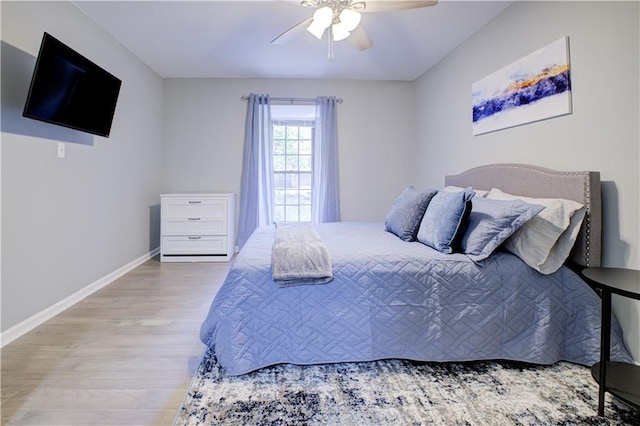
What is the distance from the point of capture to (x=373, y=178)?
15.0ft

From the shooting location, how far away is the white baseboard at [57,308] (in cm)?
199

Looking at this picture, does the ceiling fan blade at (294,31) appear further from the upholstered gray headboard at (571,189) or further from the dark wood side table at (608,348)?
the dark wood side table at (608,348)

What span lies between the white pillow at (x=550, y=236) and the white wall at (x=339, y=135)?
2.83m

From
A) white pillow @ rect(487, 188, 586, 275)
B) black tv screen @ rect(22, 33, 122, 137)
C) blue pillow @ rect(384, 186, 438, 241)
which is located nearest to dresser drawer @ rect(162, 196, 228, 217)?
A: black tv screen @ rect(22, 33, 122, 137)

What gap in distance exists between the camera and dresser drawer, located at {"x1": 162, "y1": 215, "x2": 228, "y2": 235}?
3914 millimetres

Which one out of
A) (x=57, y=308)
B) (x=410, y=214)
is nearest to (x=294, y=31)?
(x=410, y=214)

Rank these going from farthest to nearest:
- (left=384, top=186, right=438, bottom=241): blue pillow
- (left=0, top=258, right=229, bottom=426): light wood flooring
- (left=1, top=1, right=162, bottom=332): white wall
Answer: (left=384, top=186, right=438, bottom=241): blue pillow < (left=1, top=1, right=162, bottom=332): white wall < (left=0, top=258, right=229, bottom=426): light wood flooring

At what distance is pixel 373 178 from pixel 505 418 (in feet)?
11.6

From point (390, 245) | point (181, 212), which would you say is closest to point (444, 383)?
point (390, 245)

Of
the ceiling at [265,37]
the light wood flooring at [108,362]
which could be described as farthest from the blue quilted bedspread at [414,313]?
the ceiling at [265,37]

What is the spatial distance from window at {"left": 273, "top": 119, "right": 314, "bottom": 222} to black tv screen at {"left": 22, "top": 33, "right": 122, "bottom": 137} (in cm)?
225

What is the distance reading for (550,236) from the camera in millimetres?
1728

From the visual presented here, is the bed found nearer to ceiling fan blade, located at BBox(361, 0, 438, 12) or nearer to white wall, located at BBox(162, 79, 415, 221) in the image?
ceiling fan blade, located at BBox(361, 0, 438, 12)

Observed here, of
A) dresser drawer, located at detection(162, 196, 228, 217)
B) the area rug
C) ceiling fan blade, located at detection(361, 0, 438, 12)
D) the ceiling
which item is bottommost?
the area rug
